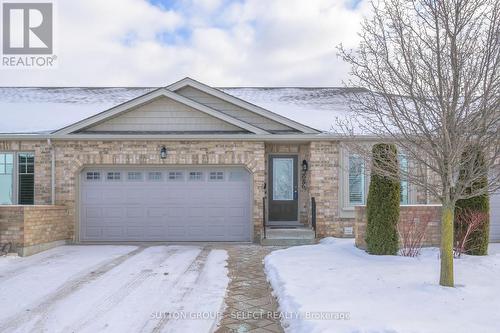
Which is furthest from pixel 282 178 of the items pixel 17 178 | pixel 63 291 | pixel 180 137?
pixel 63 291

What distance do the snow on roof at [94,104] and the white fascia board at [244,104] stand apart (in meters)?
0.74

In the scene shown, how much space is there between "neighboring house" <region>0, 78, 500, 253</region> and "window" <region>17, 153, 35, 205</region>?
3 cm

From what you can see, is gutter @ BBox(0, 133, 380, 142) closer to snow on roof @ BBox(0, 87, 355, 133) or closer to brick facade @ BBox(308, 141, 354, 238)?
brick facade @ BBox(308, 141, 354, 238)

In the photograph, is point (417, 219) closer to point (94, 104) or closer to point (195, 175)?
point (195, 175)

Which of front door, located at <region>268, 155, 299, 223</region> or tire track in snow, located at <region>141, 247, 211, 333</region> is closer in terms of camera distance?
tire track in snow, located at <region>141, 247, 211, 333</region>

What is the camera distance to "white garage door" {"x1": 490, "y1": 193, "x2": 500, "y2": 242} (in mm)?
13086

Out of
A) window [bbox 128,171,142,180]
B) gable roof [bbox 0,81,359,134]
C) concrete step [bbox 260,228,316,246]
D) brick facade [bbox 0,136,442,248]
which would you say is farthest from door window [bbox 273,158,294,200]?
window [bbox 128,171,142,180]

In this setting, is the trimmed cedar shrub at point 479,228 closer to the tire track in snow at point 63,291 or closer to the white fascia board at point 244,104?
the white fascia board at point 244,104

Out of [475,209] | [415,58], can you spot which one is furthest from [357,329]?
[475,209]

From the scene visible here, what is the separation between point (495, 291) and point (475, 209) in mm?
3376

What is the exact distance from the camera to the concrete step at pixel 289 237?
12430 mm

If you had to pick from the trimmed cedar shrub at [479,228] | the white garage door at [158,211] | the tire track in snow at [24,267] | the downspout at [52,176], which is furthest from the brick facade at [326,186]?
the downspout at [52,176]

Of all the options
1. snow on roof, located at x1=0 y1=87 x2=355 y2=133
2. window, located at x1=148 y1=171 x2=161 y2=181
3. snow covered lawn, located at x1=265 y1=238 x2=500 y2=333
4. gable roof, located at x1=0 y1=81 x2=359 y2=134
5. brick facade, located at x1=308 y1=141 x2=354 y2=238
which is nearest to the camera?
snow covered lawn, located at x1=265 y1=238 x2=500 y2=333

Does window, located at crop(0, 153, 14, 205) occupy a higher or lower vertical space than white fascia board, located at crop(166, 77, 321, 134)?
lower
